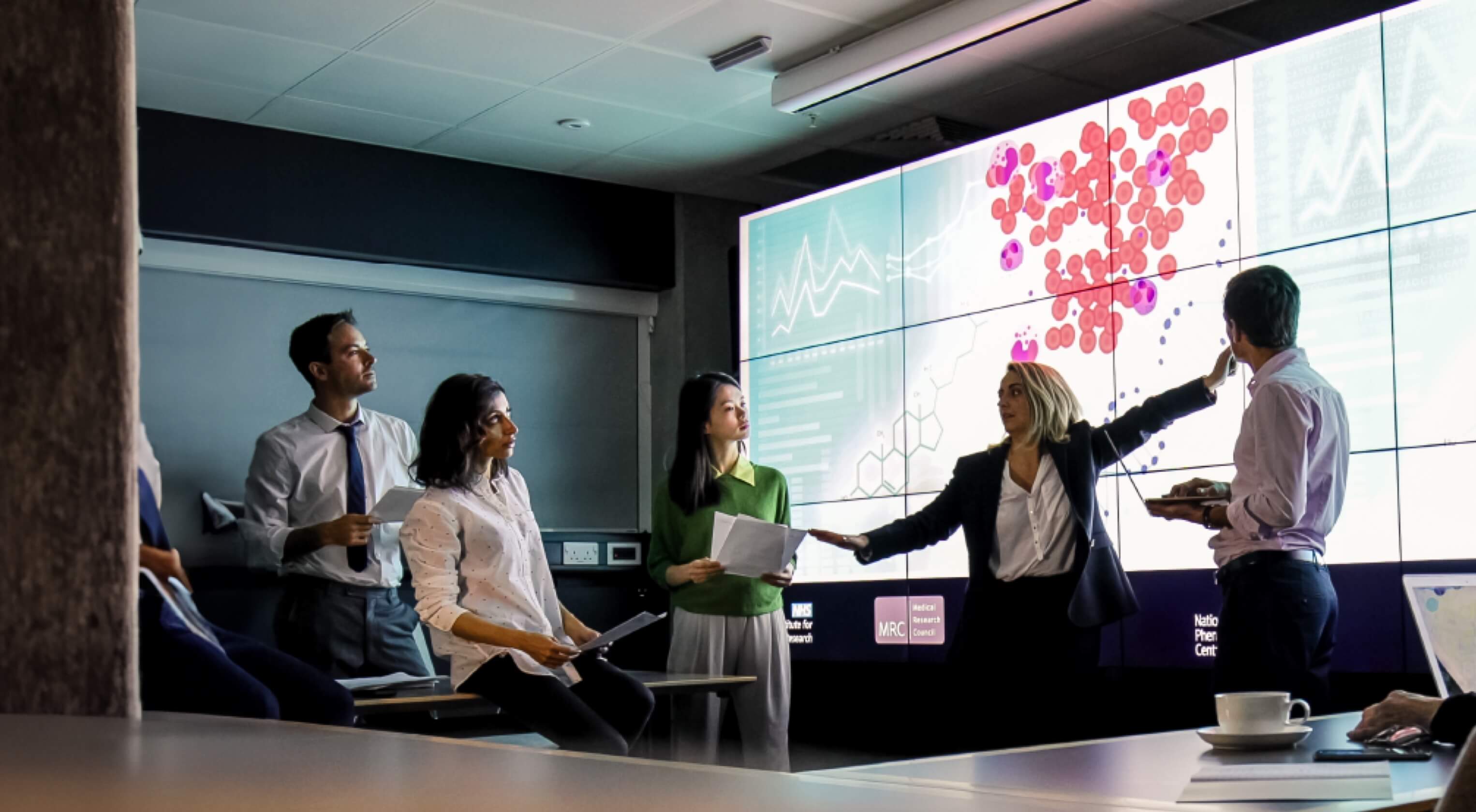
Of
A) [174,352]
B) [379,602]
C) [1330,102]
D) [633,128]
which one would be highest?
[633,128]

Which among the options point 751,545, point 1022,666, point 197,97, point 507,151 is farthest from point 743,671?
point 197,97

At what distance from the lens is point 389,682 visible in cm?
360

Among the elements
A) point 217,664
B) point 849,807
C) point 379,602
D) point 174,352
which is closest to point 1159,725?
point 379,602

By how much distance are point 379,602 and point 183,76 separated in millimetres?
2023

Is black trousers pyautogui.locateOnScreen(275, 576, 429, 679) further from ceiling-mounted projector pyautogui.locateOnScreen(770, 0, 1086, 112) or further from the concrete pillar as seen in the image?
the concrete pillar

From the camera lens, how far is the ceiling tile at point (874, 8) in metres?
4.41

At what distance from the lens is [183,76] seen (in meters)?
4.92

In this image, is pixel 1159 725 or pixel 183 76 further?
pixel 183 76

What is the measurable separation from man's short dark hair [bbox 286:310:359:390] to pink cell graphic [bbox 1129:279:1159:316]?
2.55 m

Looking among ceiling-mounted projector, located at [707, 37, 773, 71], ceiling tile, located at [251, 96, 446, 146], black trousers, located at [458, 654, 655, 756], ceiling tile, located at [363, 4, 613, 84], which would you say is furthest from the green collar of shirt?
ceiling tile, located at [251, 96, 446, 146]

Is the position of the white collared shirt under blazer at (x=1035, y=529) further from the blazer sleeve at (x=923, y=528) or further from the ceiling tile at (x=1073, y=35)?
the ceiling tile at (x=1073, y=35)

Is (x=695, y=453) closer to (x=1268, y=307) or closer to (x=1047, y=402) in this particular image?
(x=1047, y=402)

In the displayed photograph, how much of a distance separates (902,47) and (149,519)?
3722 mm

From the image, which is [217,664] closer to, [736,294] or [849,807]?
[849,807]
